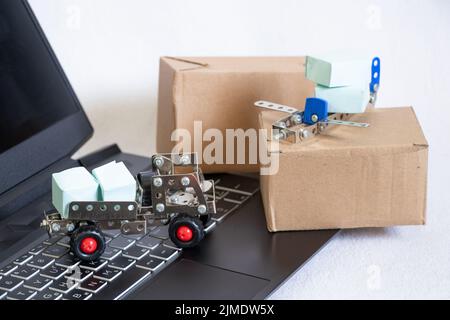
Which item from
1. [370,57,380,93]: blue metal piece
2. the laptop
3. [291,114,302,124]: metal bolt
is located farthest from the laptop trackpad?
[370,57,380,93]: blue metal piece

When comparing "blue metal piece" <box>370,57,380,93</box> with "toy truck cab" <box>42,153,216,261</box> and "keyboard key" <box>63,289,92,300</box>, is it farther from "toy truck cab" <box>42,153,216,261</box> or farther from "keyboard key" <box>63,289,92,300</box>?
"keyboard key" <box>63,289,92,300</box>

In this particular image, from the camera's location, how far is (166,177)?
0.94 meters

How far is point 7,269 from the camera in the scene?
90 cm

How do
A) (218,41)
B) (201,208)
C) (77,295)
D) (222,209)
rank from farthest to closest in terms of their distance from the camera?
1. (218,41)
2. (222,209)
3. (201,208)
4. (77,295)

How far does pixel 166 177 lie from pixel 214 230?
0.37 feet

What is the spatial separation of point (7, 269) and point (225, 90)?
0.39m

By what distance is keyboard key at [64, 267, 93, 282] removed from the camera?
89 centimetres

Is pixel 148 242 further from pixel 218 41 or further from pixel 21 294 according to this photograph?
pixel 218 41

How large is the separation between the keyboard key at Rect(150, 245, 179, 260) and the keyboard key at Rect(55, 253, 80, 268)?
3.4 inches

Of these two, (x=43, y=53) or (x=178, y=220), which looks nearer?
(x=178, y=220)

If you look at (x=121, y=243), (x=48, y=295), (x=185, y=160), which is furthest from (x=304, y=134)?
(x=48, y=295)

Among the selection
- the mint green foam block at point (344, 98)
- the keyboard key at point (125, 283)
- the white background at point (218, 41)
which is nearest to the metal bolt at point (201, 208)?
the keyboard key at point (125, 283)

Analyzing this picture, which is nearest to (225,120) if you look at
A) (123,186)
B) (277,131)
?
(277,131)

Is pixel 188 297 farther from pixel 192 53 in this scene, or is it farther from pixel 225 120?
pixel 192 53
